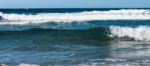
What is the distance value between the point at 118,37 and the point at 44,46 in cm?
423

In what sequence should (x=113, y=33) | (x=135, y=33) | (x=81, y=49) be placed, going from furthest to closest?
(x=113, y=33), (x=135, y=33), (x=81, y=49)

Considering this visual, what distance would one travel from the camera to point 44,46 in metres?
15.8

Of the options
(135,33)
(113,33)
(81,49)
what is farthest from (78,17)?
(81,49)

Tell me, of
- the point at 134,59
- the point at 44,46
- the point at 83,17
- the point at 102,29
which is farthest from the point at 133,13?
the point at 134,59

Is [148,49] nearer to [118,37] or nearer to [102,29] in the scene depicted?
[118,37]

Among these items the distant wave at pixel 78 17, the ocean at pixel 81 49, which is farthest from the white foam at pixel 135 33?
the distant wave at pixel 78 17

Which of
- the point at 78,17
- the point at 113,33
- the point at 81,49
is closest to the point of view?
the point at 81,49

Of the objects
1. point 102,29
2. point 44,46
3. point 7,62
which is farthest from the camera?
point 102,29

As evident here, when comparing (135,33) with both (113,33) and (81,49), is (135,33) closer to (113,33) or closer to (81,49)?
(113,33)

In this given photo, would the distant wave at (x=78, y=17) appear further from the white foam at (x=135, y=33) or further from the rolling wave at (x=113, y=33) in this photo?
the white foam at (x=135, y=33)

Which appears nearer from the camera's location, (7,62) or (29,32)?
(7,62)

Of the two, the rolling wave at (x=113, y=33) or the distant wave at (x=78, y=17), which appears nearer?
the rolling wave at (x=113, y=33)

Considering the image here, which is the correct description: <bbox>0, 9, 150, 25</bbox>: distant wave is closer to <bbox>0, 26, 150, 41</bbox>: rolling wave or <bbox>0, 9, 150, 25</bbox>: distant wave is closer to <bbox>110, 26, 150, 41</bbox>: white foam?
<bbox>0, 26, 150, 41</bbox>: rolling wave

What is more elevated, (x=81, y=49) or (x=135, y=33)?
(x=81, y=49)
